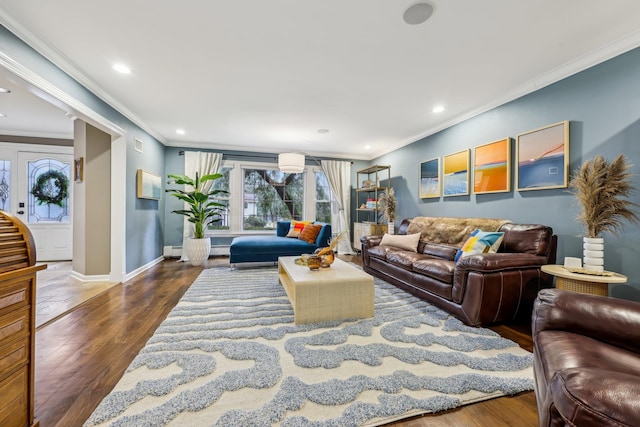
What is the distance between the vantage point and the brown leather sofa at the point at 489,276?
2152mm

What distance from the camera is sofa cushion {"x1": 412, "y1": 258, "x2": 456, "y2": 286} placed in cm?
240

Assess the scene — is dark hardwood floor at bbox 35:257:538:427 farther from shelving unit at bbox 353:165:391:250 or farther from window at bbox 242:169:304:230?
shelving unit at bbox 353:165:391:250

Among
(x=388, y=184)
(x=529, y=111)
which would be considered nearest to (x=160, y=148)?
(x=388, y=184)

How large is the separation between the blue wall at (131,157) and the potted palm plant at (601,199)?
4.52m

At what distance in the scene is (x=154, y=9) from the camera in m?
1.86

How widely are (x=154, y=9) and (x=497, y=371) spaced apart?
335 cm

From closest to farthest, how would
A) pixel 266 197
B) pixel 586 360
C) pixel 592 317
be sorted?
pixel 586 360
pixel 592 317
pixel 266 197

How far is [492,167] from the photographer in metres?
3.30

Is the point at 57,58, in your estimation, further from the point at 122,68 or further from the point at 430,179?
the point at 430,179

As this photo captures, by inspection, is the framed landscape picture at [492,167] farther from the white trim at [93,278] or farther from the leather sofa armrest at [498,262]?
the white trim at [93,278]

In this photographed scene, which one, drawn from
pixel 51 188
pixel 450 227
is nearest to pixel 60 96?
pixel 51 188

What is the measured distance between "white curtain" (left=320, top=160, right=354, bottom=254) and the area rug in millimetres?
3722

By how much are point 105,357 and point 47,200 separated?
510 centimetres

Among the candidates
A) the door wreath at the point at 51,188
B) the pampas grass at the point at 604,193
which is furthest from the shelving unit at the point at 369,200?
the door wreath at the point at 51,188
